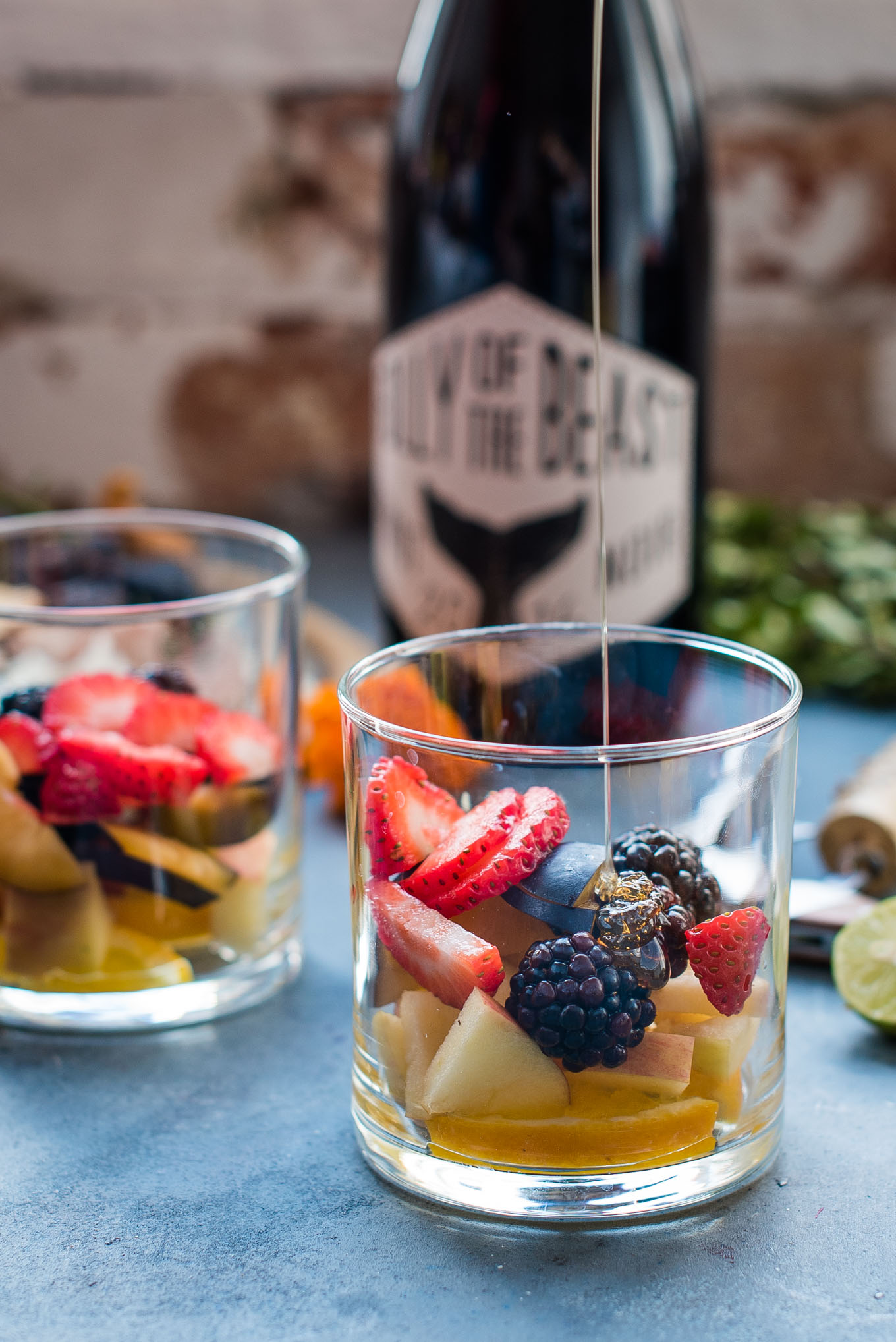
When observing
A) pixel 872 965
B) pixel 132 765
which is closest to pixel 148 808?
pixel 132 765

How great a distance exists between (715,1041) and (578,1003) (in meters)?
0.05

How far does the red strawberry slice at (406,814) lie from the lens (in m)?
0.42

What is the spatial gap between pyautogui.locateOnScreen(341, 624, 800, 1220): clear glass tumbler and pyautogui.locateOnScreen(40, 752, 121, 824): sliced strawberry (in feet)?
0.34

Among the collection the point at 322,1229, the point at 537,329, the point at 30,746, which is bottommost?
the point at 322,1229

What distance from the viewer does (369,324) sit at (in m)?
1.26

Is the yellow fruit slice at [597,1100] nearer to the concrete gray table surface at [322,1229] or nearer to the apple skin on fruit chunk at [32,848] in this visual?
the concrete gray table surface at [322,1229]

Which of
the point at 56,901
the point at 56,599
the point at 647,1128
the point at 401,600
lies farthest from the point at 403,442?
the point at 647,1128

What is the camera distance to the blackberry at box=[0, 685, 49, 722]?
518 millimetres

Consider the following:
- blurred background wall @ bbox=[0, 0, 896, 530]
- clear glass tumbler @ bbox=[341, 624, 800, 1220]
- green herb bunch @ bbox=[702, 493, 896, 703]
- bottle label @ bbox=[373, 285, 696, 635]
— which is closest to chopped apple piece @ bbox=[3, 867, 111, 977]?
clear glass tumbler @ bbox=[341, 624, 800, 1220]

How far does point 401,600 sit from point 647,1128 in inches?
18.2

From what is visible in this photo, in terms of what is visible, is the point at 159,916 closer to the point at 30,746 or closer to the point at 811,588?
the point at 30,746

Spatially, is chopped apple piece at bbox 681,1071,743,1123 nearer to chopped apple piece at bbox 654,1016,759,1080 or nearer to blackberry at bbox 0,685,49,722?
chopped apple piece at bbox 654,1016,759,1080


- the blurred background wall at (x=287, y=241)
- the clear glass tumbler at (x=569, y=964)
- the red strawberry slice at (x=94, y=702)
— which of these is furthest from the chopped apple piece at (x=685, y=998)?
the blurred background wall at (x=287, y=241)

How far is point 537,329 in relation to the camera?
2.47 ft
